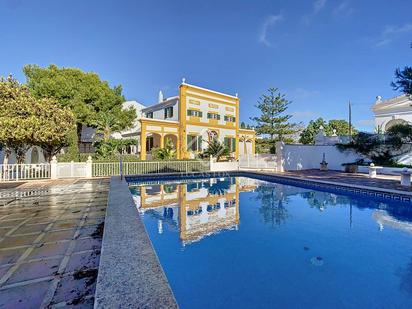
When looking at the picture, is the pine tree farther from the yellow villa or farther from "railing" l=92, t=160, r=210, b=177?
"railing" l=92, t=160, r=210, b=177

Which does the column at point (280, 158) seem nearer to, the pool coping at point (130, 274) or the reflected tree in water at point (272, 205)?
the reflected tree in water at point (272, 205)

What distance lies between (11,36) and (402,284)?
19.8 m

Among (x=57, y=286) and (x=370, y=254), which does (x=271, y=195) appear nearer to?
(x=370, y=254)

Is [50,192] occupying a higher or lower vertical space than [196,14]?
lower

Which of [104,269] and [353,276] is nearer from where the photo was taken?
[104,269]

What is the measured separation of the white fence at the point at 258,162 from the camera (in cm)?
2003

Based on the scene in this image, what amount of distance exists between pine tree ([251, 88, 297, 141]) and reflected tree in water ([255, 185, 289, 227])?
1769 centimetres

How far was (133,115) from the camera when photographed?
25.2m

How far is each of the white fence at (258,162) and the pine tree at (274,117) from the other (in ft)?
28.1

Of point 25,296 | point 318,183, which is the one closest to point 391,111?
point 318,183

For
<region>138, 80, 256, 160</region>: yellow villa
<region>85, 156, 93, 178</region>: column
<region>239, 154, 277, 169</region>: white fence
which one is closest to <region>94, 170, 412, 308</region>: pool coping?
<region>85, 156, 93, 178</region>: column

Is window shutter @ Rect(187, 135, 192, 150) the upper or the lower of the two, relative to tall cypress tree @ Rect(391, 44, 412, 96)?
lower

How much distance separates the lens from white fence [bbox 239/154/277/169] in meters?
20.0

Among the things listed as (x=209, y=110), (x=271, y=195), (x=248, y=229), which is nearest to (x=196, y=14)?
(x=209, y=110)
